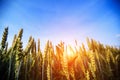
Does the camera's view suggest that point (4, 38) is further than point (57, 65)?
Yes

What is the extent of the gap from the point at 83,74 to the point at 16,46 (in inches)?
267

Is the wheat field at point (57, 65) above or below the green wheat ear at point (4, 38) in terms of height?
below

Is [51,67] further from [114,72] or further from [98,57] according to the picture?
[114,72]

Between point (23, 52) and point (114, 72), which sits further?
point (23, 52)

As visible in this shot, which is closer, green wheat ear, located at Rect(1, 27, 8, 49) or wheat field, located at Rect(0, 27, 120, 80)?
wheat field, located at Rect(0, 27, 120, 80)

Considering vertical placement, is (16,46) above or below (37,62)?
above

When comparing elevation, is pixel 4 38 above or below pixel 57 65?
above

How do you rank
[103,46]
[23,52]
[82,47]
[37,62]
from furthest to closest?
[103,46], [82,47], [23,52], [37,62]

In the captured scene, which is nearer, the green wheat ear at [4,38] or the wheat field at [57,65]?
the wheat field at [57,65]

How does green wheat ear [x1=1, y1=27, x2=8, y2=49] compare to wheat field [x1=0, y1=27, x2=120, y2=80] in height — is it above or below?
above

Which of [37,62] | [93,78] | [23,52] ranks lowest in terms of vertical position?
[93,78]

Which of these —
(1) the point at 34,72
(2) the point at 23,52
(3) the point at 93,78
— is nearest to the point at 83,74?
(3) the point at 93,78

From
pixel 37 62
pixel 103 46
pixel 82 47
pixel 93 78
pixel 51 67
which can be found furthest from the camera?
pixel 103 46

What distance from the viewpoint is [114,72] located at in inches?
501
